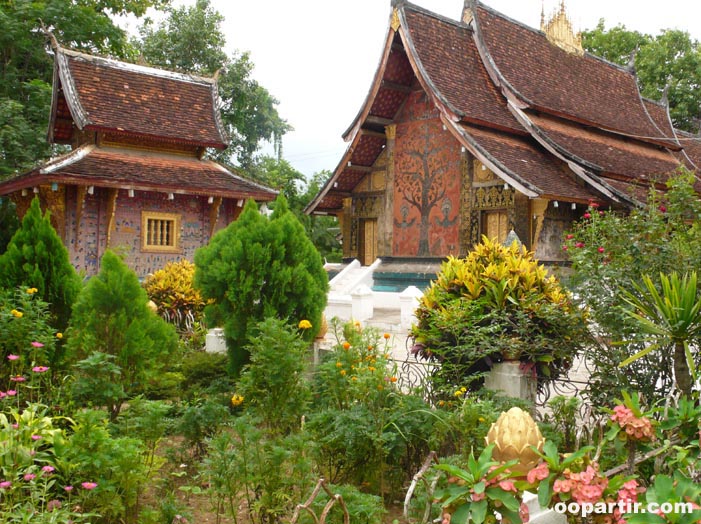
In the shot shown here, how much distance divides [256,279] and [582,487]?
180 inches

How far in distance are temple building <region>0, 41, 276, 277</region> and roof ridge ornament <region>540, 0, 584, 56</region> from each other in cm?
983

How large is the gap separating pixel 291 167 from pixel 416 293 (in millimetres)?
17971

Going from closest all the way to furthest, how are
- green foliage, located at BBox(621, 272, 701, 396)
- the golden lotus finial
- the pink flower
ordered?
1. the pink flower
2. the golden lotus finial
3. green foliage, located at BBox(621, 272, 701, 396)

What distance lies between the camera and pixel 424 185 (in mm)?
16797

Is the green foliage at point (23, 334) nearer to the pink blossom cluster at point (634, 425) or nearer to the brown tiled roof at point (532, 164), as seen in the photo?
the pink blossom cluster at point (634, 425)

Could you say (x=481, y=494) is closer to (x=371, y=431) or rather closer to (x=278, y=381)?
(x=371, y=431)

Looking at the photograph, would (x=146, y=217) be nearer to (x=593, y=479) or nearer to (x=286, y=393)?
(x=286, y=393)

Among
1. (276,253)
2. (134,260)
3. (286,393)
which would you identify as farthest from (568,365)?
(134,260)

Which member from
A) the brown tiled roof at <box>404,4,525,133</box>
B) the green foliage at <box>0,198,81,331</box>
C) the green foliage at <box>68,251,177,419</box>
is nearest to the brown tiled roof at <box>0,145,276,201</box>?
the brown tiled roof at <box>404,4,525,133</box>

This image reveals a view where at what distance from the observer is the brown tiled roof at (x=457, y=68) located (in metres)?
15.4

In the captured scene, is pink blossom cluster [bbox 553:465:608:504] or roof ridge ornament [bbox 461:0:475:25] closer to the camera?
pink blossom cluster [bbox 553:465:608:504]

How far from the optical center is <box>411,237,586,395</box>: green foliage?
215 inches

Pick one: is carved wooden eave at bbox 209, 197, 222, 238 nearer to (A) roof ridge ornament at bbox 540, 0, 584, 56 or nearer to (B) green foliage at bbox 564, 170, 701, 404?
(A) roof ridge ornament at bbox 540, 0, 584, 56

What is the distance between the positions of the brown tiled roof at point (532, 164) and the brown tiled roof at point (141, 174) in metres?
5.83
